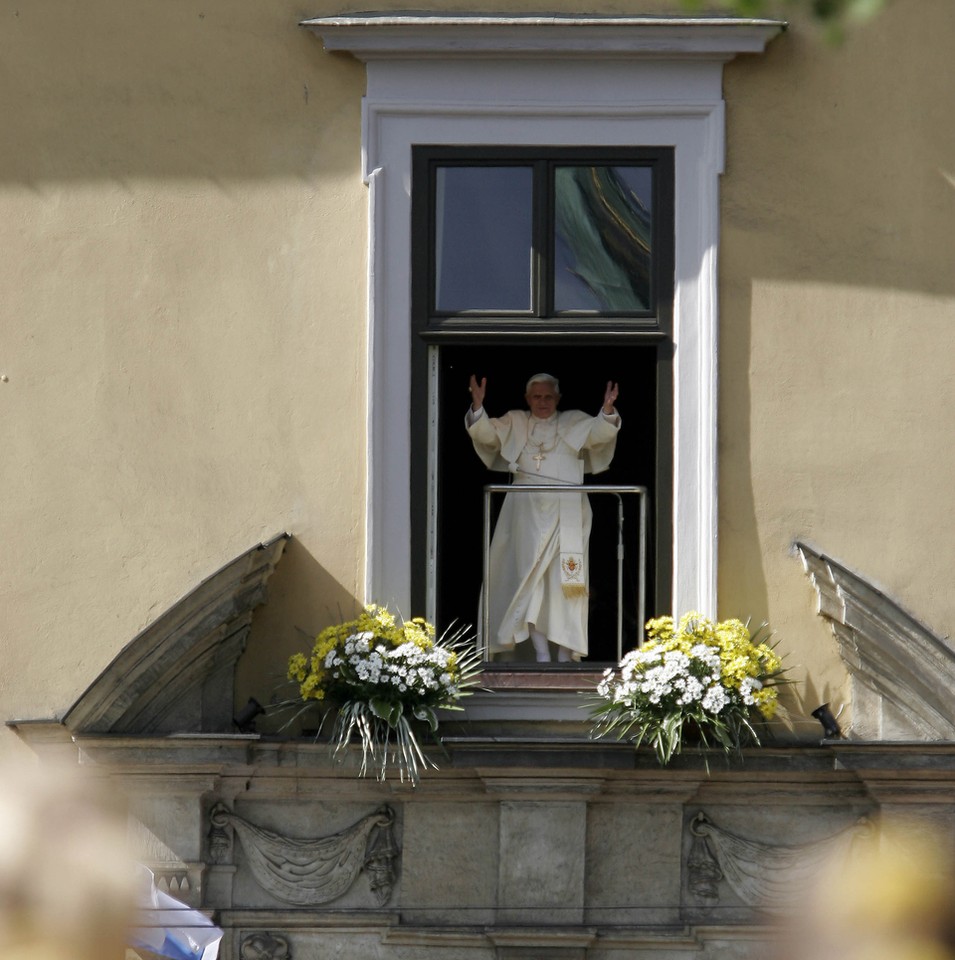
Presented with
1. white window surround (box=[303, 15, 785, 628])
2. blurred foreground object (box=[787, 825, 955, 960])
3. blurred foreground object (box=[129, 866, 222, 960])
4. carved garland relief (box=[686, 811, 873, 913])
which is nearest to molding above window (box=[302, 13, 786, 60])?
white window surround (box=[303, 15, 785, 628])

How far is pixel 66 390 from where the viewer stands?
759cm

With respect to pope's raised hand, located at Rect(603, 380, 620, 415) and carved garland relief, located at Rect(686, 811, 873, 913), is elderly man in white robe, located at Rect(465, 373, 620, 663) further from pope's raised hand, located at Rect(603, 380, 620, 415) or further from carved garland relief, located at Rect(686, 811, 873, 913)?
carved garland relief, located at Rect(686, 811, 873, 913)

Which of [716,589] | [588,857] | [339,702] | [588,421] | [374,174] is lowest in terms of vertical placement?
[588,857]

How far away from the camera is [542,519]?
7.67 metres

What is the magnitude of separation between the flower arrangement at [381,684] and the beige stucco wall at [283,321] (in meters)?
0.31

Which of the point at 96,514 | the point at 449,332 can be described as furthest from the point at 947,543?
the point at 96,514

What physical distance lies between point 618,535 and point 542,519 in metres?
0.33

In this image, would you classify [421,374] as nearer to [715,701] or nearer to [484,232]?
[484,232]

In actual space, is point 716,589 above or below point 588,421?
below

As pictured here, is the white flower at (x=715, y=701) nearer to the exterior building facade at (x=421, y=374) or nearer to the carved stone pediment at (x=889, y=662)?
the exterior building facade at (x=421, y=374)

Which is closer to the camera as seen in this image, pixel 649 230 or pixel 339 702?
pixel 339 702

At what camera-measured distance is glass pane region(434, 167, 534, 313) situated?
303 inches

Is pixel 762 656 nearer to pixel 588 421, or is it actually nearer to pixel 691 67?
pixel 588 421

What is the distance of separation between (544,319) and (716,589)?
1.30 metres
